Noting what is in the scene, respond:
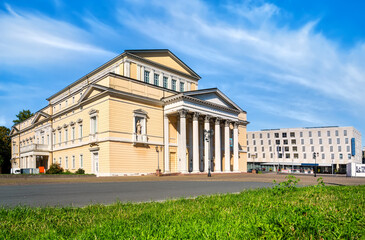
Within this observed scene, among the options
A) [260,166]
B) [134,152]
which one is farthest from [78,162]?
[260,166]

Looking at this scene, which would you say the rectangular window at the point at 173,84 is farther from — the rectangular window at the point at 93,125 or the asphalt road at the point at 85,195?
the asphalt road at the point at 85,195

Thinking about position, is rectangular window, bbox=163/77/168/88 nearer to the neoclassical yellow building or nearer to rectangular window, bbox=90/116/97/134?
the neoclassical yellow building

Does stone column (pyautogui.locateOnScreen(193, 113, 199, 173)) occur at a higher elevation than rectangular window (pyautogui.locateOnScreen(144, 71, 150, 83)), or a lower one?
lower

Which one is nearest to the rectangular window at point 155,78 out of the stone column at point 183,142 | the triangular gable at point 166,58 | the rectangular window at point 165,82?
the rectangular window at point 165,82

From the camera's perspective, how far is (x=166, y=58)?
4788 centimetres

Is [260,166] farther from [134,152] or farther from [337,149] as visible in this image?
[134,152]

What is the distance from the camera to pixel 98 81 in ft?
131

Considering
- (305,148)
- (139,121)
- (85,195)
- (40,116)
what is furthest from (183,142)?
(305,148)

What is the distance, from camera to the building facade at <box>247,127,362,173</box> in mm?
98875

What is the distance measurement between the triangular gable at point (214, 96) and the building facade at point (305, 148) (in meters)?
50.7

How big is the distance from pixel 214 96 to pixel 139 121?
1326 centimetres

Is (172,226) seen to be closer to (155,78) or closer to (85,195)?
(85,195)

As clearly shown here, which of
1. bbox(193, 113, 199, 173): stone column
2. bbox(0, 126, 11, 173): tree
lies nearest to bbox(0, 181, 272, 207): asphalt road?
bbox(193, 113, 199, 173): stone column

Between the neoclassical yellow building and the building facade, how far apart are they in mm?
53802
